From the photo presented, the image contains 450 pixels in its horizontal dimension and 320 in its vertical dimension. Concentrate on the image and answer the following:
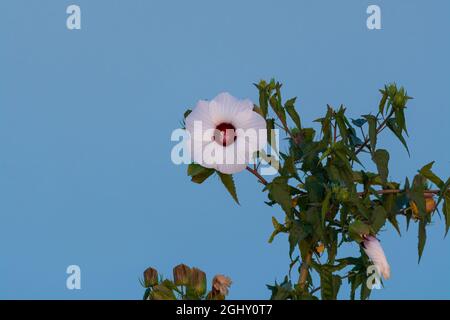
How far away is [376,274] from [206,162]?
44 cm

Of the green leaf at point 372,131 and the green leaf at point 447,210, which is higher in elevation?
the green leaf at point 372,131

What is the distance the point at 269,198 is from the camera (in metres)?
2.04

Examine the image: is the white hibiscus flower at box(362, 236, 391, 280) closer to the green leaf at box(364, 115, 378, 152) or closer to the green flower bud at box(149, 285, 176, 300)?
the green leaf at box(364, 115, 378, 152)

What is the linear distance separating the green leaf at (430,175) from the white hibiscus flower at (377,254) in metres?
0.20

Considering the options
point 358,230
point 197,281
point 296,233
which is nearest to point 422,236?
point 358,230

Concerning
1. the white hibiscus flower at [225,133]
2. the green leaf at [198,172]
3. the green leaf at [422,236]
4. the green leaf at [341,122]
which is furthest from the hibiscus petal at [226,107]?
the green leaf at [422,236]

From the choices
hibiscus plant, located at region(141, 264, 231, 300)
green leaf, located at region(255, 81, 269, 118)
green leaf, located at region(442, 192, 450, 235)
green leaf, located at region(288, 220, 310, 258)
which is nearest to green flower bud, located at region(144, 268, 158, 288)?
hibiscus plant, located at region(141, 264, 231, 300)

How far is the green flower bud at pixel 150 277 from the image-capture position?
196 cm

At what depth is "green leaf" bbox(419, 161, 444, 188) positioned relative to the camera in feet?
6.67

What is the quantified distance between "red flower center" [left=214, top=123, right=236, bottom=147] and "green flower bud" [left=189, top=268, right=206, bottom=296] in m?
0.27

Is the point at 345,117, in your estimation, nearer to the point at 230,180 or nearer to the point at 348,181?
the point at 348,181

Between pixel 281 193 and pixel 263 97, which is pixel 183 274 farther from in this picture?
pixel 263 97

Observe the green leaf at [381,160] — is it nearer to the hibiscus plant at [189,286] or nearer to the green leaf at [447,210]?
the green leaf at [447,210]
